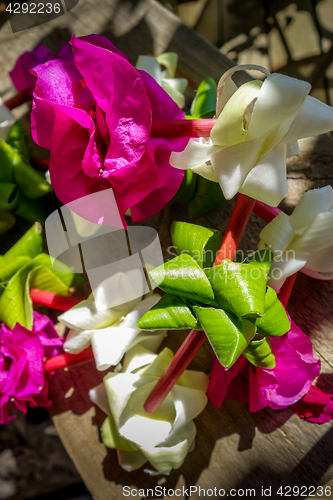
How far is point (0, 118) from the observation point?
1.64 feet

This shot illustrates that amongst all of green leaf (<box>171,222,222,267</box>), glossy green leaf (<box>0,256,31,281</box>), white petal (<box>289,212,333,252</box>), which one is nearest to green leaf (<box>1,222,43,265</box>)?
glossy green leaf (<box>0,256,31,281</box>)

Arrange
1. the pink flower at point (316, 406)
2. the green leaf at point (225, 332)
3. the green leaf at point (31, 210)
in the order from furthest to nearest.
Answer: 1. the green leaf at point (31, 210)
2. the pink flower at point (316, 406)
3. the green leaf at point (225, 332)

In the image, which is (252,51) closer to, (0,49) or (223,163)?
(0,49)

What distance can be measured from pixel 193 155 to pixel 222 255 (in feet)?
0.31

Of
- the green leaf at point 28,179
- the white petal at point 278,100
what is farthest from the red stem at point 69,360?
the white petal at point 278,100

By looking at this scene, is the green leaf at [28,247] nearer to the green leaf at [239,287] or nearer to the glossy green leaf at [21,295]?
the glossy green leaf at [21,295]

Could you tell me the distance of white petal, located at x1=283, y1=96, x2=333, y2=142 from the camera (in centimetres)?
28

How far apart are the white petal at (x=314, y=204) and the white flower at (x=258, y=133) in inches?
1.8

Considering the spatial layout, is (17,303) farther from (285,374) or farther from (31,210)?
(285,374)

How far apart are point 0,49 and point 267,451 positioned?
75 centimetres

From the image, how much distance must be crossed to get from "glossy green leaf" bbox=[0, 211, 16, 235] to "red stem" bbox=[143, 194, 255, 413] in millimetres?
314

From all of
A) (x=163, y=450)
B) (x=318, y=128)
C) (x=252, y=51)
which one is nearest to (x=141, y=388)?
(x=163, y=450)

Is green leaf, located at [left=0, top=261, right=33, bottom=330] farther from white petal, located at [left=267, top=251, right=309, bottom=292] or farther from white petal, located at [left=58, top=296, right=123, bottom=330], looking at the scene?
white petal, located at [left=267, top=251, right=309, bottom=292]

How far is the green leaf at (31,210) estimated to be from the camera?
48 centimetres
